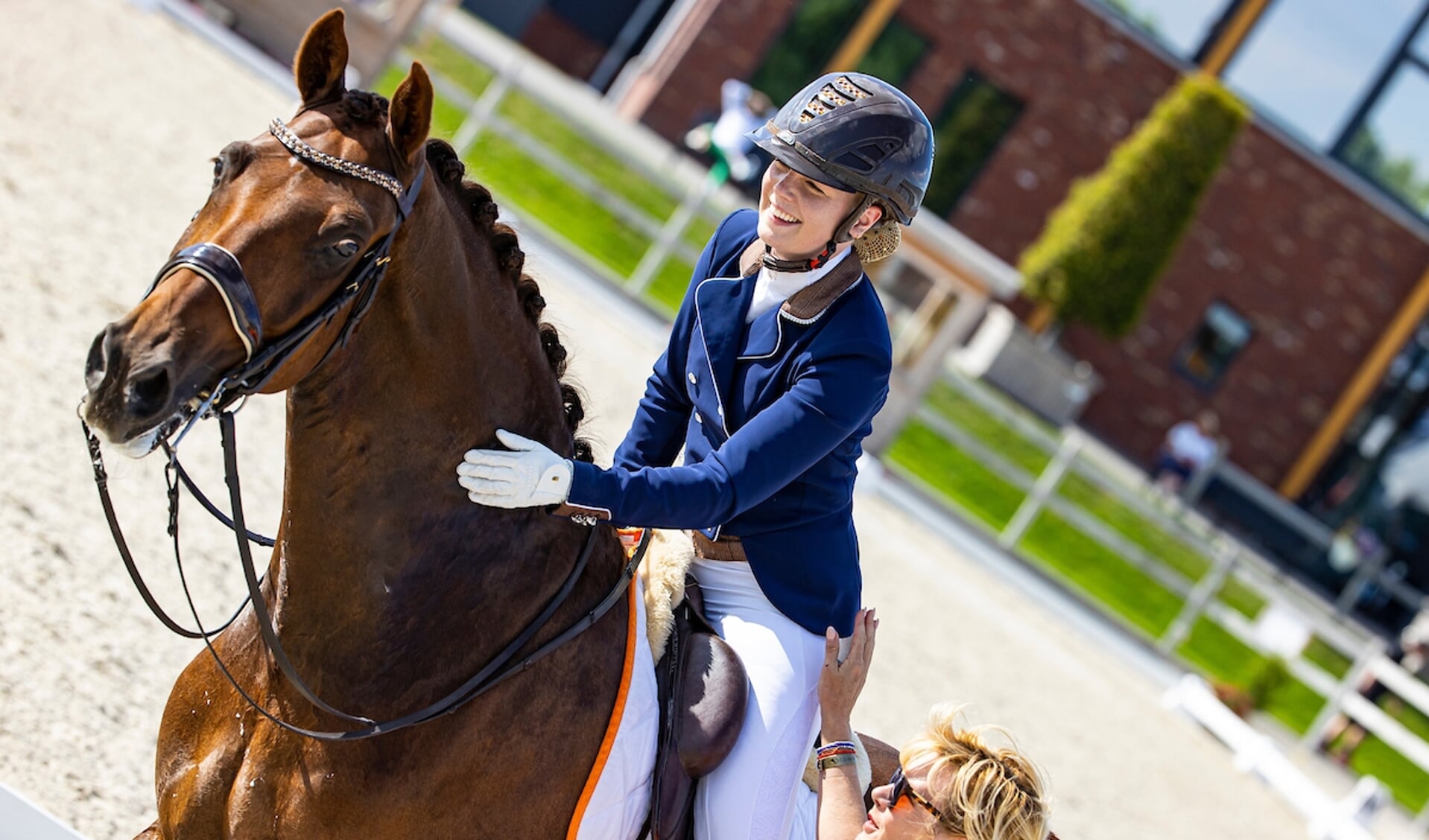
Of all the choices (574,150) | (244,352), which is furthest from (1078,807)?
(574,150)

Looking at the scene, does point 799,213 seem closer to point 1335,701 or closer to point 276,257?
point 276,257

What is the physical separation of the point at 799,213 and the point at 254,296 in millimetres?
1240

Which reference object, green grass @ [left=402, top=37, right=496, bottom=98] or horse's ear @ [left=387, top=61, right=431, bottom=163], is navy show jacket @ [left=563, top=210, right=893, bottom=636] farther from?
green grass @ [left=402, top=37, right=496, bottom=98]

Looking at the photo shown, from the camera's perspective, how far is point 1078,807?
830 cm

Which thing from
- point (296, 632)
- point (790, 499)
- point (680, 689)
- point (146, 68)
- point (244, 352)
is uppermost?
point (790, 499)

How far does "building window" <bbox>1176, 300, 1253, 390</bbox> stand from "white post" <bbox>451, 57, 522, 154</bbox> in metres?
15.1

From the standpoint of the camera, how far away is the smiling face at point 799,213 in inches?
112

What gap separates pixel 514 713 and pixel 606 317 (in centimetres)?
1055

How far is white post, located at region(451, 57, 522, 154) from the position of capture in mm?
13836

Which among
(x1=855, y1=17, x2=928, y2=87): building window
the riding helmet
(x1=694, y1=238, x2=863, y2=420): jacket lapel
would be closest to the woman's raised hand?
(x1=694, y1=238, x2=863, y2=420): jacket lapel

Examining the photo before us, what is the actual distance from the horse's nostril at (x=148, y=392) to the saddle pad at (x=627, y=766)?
122cm

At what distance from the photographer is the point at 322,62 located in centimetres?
238

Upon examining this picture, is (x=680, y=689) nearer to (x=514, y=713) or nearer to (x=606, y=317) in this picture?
(x=514, y=713)

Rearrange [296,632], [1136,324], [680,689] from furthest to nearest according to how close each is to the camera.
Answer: [1136,324], [680,689], [296,632]
